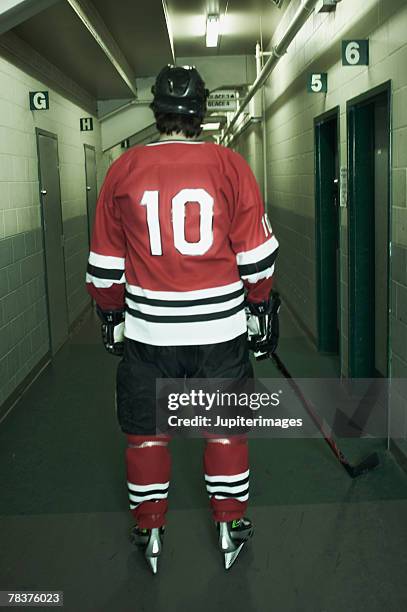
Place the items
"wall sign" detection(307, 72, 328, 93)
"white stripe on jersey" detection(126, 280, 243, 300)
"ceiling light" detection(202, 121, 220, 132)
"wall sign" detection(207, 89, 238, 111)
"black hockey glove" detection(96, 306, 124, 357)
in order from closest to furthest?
1. "white stripe on jersey" detection(126, 280, 243, 300)
2. "black hockey glove" detection(96, 306, 124, 357)
3. "wall sign" detection(307, 72, 328, 93)
4. "wall sign" detection(207, 89, 238, 111)
5. "ceiling light" detection(202, 121, 220, 132)

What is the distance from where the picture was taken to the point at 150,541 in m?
2.80

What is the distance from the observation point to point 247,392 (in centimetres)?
281

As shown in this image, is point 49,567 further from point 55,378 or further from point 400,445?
point 55,378

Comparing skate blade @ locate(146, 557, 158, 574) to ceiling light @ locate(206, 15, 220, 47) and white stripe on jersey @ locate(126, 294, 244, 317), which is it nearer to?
white stripe on jersey @ locate(126, 294, 244, 317)

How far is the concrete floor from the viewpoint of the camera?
102 inches

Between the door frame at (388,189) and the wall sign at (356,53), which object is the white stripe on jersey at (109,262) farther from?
the wall sign at (356,53)

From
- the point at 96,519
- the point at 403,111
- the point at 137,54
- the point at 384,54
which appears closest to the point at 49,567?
the point at 96,519

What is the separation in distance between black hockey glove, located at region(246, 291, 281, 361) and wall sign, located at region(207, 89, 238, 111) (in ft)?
27.0

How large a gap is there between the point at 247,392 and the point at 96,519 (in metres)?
0.99

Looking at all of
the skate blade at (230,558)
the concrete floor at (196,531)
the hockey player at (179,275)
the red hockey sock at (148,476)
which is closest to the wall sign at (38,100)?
the concrete floor at (196,531)

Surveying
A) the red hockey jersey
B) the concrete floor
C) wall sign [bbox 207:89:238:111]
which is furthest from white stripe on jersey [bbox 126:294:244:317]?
wall sign [bbox 207:89:238:111]

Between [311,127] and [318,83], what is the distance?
33.9 inches

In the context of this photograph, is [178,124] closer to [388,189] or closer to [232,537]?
[388,189]

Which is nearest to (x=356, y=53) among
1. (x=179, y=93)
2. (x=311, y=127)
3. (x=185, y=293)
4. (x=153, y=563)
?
(x=179, y=93)
